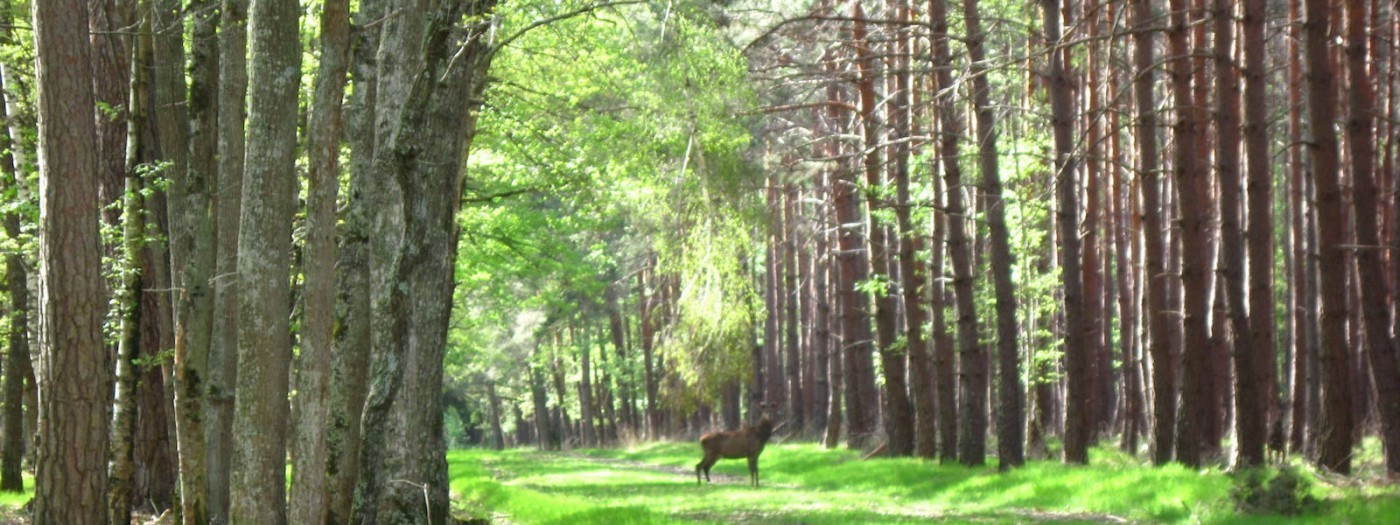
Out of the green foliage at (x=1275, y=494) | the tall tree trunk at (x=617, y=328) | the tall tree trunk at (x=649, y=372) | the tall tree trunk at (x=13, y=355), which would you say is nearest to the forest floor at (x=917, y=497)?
→ the green foliage at (x=1275, y=494)

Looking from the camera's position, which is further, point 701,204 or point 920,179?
point 920,179

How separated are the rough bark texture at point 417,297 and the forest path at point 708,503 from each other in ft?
13.4

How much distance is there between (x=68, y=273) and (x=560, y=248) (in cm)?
2318

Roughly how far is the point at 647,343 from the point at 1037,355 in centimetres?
3139

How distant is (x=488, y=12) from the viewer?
10.9 metres

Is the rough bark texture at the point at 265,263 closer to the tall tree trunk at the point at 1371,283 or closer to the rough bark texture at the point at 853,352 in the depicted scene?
the tall tree trunk at the point at 1371,283

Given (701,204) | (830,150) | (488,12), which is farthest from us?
(830,150)

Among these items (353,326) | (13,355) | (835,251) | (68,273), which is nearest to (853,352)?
(835,251)

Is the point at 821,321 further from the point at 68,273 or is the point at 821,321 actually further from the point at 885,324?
the point at 68,273

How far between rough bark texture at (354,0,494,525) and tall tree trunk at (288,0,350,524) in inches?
42.0

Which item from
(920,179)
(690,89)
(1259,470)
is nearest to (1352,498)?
(1259,470)

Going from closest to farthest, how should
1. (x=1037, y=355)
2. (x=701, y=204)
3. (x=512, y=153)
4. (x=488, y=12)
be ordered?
(x=488, y=12)
(x=701, y=204)
(x=512, y=153)
(x=1037, y=355)

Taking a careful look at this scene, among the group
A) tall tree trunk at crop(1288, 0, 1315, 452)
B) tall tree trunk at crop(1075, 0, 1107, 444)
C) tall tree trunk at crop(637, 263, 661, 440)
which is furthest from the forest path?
tall tree trunk at crop(637, 263, 661, 440)

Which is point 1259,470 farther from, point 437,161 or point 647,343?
point 647,343
